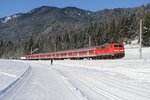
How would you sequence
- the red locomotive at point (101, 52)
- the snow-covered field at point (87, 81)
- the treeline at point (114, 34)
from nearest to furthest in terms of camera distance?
the snow-covered field at point (87, 81) → the red locomotive at point (101, 52) → the treeline at point (114, 34)

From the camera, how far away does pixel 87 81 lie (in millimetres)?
22922

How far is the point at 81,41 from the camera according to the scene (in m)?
144

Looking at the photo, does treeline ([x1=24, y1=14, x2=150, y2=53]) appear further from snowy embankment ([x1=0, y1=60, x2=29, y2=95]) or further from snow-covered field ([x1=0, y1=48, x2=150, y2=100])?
snowy embankment ([x1=0, y1=60, x2=29, y2=95])

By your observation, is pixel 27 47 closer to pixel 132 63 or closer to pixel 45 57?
pixel 45 57

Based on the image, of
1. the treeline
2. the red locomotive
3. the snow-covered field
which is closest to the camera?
the snow-covered field

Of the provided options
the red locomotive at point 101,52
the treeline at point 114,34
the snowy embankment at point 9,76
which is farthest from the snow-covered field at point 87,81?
the treeline at point 114,34

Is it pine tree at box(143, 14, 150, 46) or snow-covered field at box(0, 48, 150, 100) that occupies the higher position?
pine tree at box(143, 14, 150, 46)

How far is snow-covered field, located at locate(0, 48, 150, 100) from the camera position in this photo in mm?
14193

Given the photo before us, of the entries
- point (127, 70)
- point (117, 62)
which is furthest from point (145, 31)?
point (127, 70)

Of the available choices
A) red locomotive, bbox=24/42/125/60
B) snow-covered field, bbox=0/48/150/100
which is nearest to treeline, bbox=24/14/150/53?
red locomotive, bbox=24/42/125/60

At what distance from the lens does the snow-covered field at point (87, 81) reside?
1419 cm

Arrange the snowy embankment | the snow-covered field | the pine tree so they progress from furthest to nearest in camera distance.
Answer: the pine tree, the snowy embankment, the snow-covered field

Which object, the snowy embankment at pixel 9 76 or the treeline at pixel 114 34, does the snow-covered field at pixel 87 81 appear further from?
the treeline at pixel 114 34

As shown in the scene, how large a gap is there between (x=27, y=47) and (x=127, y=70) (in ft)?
509
